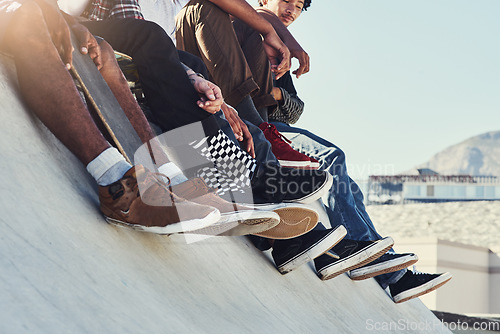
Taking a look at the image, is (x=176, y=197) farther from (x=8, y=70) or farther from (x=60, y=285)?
(x=8, y=70)

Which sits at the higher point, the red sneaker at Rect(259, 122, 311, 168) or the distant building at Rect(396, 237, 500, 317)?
the red sneaker at Rect(259, 122, 311, 168)

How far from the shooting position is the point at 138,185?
5.11 ft

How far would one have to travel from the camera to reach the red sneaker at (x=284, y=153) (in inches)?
105

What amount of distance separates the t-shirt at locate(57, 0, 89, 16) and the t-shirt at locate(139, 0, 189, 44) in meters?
0.92

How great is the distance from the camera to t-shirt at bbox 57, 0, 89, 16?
2379 mm

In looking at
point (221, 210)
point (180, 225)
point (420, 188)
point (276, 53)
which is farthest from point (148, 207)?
point (420, 188)

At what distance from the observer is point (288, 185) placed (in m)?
2.08

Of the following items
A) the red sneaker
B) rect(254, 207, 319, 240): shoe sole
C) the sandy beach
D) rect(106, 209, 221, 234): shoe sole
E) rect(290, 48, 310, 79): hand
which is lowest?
the sandy beach

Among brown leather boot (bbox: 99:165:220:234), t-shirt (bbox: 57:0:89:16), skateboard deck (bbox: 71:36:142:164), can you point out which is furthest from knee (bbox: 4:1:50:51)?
t-shirt (bbox: 57:0:89:16)

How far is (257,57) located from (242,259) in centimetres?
123

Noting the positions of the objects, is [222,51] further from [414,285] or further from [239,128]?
[414,285]

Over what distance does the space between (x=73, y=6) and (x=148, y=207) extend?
4.11 ft

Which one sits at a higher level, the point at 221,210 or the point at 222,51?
the point at 222,51

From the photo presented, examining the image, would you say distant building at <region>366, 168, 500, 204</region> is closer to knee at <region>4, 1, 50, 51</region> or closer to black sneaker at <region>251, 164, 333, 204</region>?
black sneaker at <region>251, 164, 333, 204</region>
